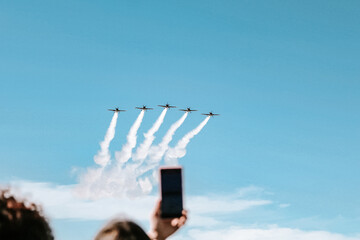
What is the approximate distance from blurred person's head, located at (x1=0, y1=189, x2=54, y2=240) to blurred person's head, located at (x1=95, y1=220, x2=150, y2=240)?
3.45 ft

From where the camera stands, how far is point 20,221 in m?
7.38

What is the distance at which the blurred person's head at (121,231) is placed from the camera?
8344 mm

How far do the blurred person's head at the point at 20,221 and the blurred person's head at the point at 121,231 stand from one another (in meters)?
1.05

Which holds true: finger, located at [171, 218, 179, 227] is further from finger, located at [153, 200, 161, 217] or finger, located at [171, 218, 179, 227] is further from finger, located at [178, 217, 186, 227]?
finger, located at [153, 200, 161, 217]

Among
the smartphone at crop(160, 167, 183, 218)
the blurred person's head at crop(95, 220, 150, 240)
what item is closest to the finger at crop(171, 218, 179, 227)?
the blurred person's head at crop(95, 220, 150, 240)

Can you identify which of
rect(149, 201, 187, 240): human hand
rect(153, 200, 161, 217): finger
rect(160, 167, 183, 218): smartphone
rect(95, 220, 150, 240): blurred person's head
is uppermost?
rect(160, 167, 183, 218): smartphone

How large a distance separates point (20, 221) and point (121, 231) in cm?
183

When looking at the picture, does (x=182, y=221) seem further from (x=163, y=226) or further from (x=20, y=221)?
(x=20, y=221)

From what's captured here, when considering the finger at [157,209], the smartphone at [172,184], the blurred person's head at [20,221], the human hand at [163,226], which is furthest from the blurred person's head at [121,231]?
the smartphone at [172,184]

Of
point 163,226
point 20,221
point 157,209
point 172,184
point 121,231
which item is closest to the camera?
point 20,221

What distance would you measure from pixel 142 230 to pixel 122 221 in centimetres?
42

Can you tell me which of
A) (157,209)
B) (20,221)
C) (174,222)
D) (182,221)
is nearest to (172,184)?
(157,209)

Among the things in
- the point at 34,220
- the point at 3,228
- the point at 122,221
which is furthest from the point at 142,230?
the point at 3,228

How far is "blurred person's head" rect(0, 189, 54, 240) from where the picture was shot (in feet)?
23.6
